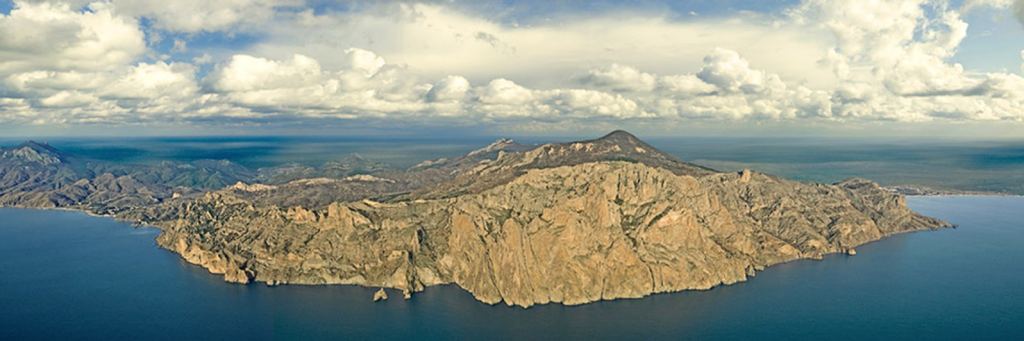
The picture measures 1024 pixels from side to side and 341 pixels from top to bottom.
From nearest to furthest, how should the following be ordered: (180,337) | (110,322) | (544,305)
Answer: (180,337)
(110,322)
(544,305)

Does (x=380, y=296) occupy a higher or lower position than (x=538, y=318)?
higher

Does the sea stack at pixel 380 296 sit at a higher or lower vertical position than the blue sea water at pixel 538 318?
higher

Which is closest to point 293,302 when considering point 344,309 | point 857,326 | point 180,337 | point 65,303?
point 344,309

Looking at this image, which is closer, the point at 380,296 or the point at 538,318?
the point at 538,318

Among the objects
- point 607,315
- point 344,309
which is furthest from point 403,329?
point 607,315

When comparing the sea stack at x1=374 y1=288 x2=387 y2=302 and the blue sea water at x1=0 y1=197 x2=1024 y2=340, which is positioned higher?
the sea stack at x1=374 y1=288 x2=387 y2=302

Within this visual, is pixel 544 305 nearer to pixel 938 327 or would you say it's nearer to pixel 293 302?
pixel 293 302

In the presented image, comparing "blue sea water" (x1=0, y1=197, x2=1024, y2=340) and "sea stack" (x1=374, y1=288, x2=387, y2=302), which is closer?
"blue sea water" (x1=0, y1=197, x2=1024, y2=340)

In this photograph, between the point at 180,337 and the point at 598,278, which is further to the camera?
the point at 598,278

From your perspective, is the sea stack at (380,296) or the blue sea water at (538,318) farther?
the sea stack at (380,296)

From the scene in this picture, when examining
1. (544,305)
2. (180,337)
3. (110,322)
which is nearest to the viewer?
(180,337)
